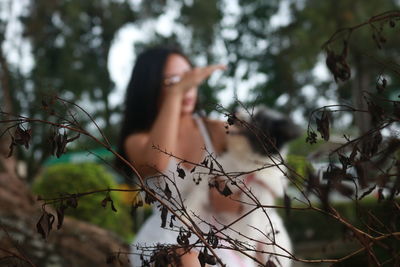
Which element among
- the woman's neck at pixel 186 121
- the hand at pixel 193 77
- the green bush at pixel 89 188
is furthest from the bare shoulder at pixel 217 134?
the green bush at pixel 89 188

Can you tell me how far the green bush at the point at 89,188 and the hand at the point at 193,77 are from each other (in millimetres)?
4263

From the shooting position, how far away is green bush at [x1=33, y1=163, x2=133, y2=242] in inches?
271

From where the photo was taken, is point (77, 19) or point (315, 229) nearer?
point (315, 229)

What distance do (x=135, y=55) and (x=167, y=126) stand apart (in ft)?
41.2

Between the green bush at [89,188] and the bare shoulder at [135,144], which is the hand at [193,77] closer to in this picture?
the bare shoulder at [135,144]

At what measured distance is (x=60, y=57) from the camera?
16.1 meters

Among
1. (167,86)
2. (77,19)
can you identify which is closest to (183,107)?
(167,86)

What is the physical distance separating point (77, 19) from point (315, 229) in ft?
28.4

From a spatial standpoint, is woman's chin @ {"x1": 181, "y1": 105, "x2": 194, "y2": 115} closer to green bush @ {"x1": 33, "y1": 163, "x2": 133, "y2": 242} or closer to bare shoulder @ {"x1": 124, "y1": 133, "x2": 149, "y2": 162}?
bare shoulder @ {"x1": 124, "y1": 133, "x2": 149, "y2": 162}

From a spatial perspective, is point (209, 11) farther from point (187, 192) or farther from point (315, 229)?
point (187, 192)

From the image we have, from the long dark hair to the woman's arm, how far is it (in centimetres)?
11

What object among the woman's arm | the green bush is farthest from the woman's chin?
the green bush

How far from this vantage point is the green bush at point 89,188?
689 centimetres

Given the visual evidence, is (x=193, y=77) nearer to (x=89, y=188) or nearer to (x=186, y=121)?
(x=186, y=121)
